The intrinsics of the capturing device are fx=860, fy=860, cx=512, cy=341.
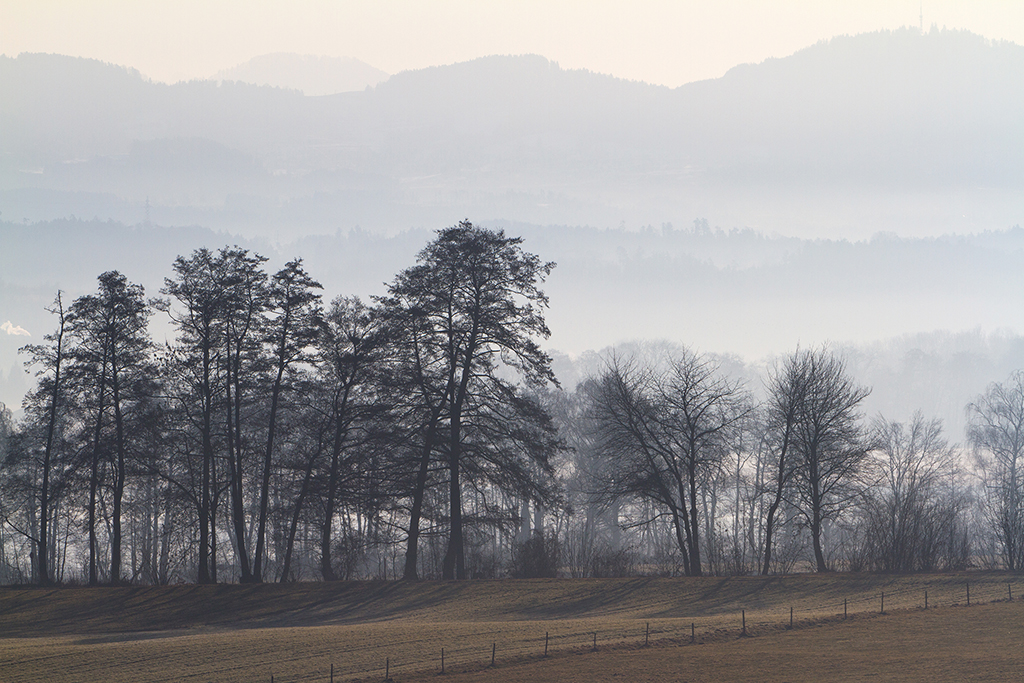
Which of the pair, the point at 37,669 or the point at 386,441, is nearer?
the point at 37,669

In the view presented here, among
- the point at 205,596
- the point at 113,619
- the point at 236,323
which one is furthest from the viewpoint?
the point at 236,323

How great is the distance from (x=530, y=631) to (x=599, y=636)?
8.65 feet

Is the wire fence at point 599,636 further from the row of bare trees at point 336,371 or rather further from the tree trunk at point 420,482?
the row of bare trees at point 336,371

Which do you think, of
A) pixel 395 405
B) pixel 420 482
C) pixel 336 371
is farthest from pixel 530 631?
pixel 336 371

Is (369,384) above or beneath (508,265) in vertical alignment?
beneath

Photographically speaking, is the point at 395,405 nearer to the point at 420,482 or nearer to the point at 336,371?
the point at 420,482

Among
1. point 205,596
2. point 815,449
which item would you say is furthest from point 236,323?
point 815,449

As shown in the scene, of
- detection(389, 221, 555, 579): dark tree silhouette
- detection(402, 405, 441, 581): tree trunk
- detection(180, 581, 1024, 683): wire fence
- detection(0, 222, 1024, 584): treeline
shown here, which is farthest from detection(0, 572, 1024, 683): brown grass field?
detection(389, 221, 555, 579): dark tree silhouette

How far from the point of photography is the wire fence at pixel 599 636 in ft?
81.1

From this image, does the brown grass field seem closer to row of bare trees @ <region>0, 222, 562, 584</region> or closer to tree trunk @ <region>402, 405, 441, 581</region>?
tree trunk @ <region>402, 405, 441, 581</region>

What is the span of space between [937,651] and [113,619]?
102ft

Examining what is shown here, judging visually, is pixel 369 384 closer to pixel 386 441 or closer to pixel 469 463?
pixel 386 441

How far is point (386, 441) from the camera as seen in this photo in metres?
40.7

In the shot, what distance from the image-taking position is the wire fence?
24.7 meters
